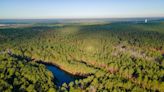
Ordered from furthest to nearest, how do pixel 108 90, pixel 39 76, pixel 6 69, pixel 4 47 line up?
pixel 4 47, pixel 6 69, pixel 39 76, pixel 108 90

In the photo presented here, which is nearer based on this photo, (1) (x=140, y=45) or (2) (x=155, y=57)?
(2) (x=155, y=57)


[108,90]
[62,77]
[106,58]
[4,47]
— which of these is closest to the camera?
[108,90]

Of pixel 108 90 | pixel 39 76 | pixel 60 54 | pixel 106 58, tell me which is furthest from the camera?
pixel 60 54

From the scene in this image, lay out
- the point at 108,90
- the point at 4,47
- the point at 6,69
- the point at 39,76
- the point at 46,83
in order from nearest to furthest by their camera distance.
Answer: the point at 108,90 < the point at 46,83 < the point at 39,76 < the point at 6,69 < the point at 4,47

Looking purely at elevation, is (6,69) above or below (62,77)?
above

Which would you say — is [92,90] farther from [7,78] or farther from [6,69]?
[6,69]

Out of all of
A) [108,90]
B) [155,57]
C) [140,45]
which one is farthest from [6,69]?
[140,45]

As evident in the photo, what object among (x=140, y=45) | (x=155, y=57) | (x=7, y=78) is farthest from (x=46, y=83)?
(x=140, y=45)

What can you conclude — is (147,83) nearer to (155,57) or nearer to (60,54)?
(155,57)

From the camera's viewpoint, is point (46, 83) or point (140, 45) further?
point (140, 45)
